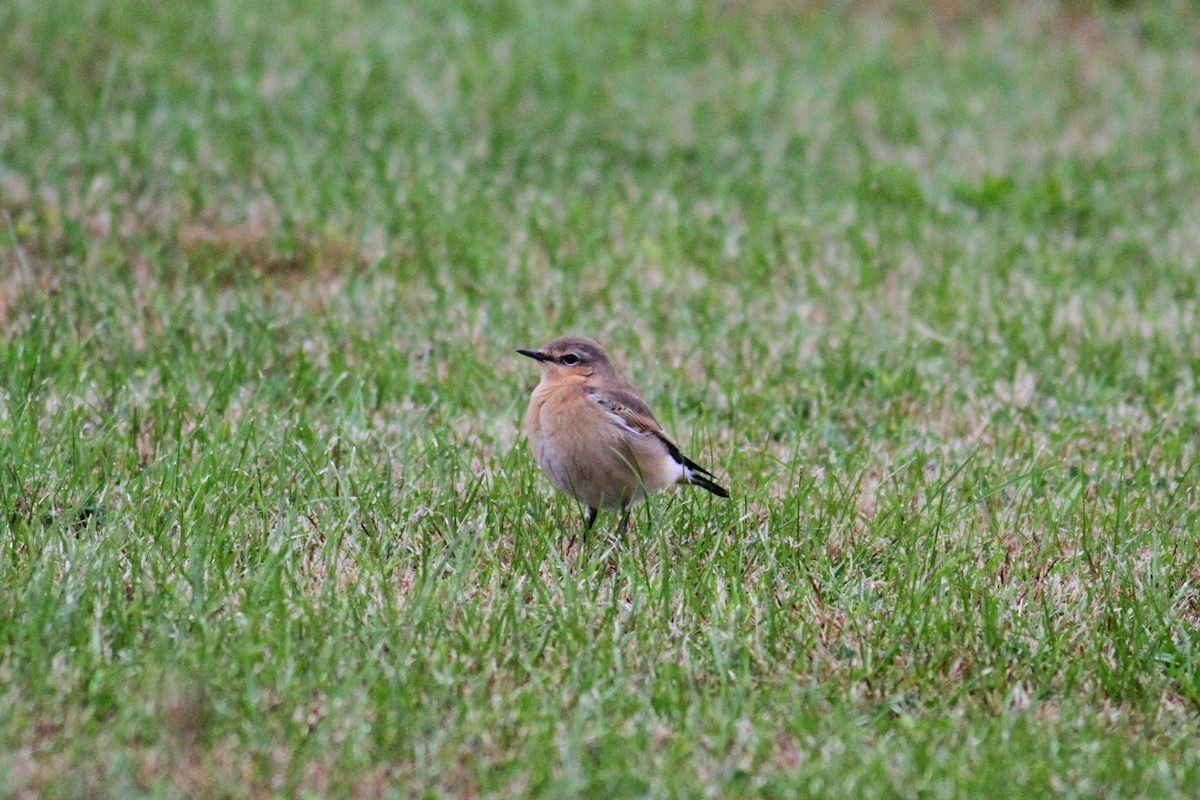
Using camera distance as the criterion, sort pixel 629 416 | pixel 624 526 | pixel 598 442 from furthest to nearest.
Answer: pixel 629 416, pixel 624 526, pixel 598 442

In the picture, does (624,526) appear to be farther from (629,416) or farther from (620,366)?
(620,366)

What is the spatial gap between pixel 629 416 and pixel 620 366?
1593mm

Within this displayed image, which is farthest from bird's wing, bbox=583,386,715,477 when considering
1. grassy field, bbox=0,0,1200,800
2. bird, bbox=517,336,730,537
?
grassy field, bbox=0,0,1200,800

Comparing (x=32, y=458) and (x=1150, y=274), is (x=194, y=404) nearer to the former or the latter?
(x=32, y=458)

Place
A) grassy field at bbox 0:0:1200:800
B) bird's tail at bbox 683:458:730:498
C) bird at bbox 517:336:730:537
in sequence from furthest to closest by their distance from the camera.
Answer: bird's tail at bbox 683:458:730:498
bird at bbox 517:336:730:537
grassy field at bbox 0:0:1200:800

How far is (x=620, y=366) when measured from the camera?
7020 mm

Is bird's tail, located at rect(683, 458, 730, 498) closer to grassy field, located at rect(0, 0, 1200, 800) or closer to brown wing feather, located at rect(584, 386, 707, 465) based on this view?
brown wing feather, located at rect(584, 386, 707, 465)

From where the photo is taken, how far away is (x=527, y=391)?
6684 millimetres

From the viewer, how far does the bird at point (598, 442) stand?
5188 millimetres

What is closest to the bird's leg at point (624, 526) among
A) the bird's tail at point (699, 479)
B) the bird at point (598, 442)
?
the bird at point (598, 442)

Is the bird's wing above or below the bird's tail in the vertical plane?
above

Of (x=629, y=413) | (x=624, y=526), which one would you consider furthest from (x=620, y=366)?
(x=624, y=526)

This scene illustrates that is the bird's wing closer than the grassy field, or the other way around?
the grassy field

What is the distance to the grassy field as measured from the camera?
3916mm
